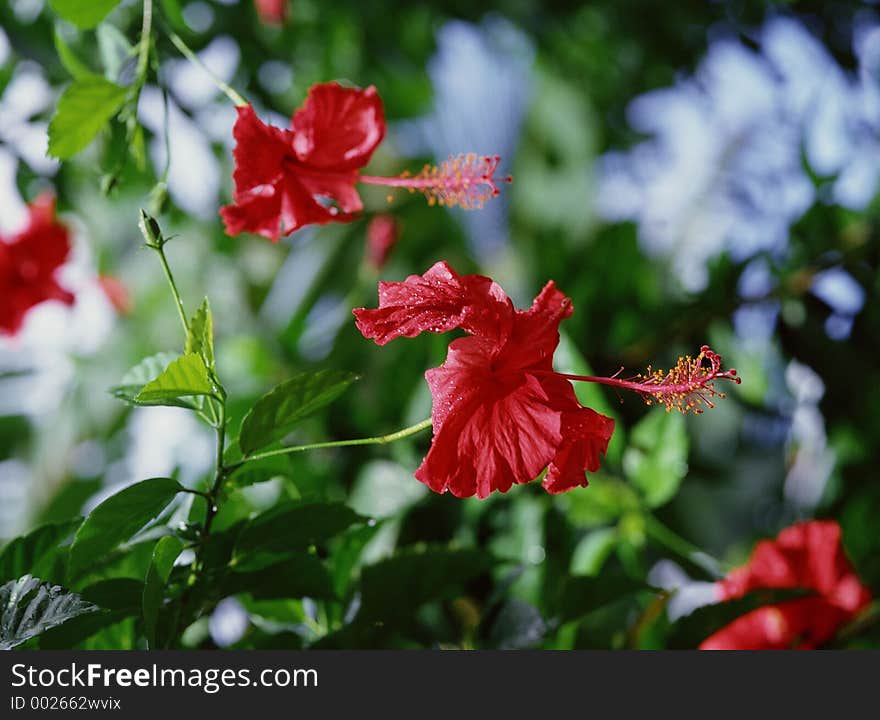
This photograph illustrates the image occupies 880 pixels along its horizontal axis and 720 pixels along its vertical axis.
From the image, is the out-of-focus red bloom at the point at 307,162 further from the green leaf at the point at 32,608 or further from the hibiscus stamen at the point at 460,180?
the green leaf at the point at 32,608

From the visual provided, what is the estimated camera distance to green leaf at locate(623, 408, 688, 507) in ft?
2.46

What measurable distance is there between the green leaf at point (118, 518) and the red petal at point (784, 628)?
38 cm

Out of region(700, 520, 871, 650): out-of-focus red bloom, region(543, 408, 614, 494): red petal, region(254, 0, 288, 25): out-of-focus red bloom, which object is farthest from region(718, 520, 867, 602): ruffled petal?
region(254, 0, 288, 25): out-of-focus red bloom

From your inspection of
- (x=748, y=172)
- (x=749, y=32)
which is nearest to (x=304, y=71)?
(x=749, y=32)

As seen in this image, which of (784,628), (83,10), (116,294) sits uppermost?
(116,294)

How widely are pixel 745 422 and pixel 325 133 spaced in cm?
83

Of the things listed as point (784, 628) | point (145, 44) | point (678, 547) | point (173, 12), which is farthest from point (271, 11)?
point (784, 628)

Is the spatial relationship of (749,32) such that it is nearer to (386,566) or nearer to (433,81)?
(433,81)

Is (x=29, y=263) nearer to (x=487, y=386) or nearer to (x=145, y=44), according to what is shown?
(x=145, y=44)

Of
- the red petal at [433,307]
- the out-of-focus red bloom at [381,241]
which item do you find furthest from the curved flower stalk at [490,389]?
the out-of-focus red bloom at [381,241]

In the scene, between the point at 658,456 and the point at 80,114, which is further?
the point at 658,456

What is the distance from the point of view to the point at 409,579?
1.82ft

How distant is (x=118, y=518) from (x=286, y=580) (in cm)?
12

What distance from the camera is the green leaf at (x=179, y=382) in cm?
38
